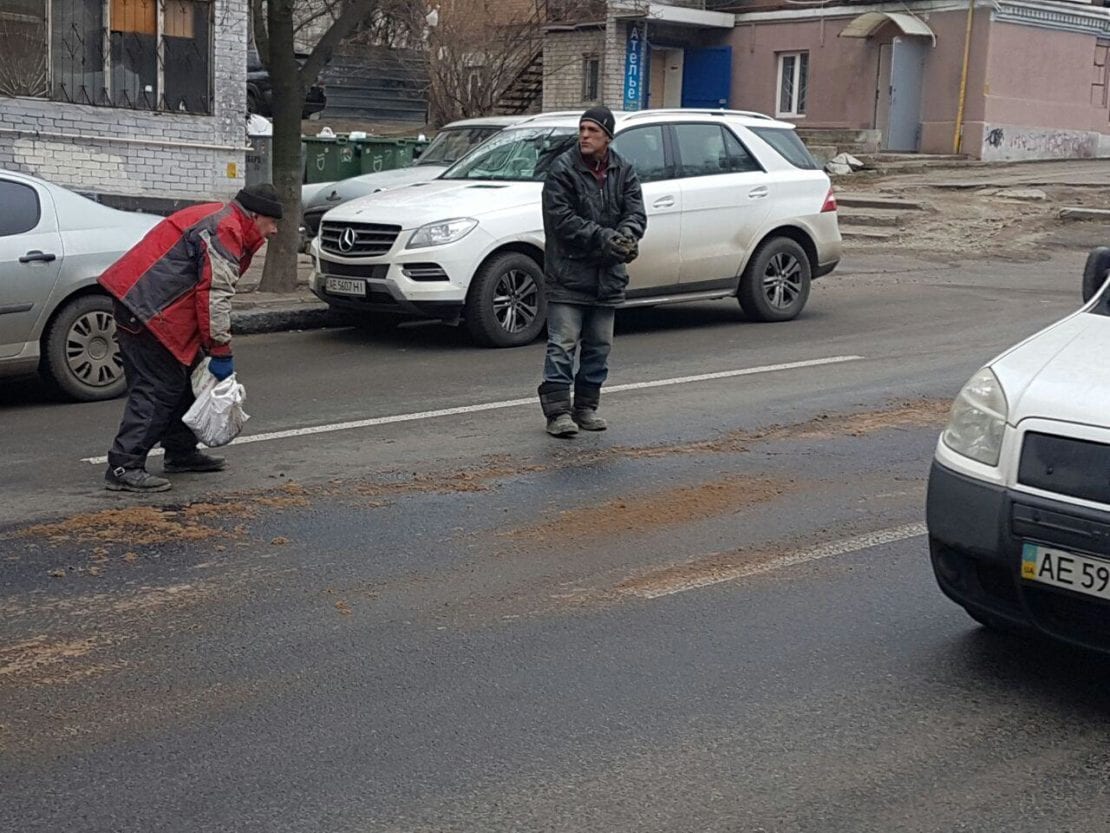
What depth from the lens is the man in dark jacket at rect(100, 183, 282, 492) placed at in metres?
7.08

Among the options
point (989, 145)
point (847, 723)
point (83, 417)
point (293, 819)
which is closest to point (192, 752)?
point (293, 819)

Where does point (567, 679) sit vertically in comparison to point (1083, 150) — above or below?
below

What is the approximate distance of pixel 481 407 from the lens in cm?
953

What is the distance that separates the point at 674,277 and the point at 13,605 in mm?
7774

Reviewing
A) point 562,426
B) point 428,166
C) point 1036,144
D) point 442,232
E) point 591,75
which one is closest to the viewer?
point 562,426

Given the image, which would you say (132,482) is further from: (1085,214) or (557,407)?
(1085,214)

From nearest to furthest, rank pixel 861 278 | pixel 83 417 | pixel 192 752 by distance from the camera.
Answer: pixel 192 752 → pixel 83 417 → pixel 861 278

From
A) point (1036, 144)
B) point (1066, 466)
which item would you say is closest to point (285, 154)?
point (1066, 466)

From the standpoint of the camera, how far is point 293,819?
3.92 m

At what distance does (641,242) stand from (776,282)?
1.74 meters

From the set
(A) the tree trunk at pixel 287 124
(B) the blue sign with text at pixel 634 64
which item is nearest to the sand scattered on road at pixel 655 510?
(A) the tree trunk at pixel 287 124

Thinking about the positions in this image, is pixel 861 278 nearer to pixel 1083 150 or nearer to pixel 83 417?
pixel 83 417

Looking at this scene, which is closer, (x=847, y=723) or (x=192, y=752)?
(x=192, y=752)

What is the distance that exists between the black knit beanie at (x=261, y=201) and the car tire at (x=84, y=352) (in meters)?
2.69
